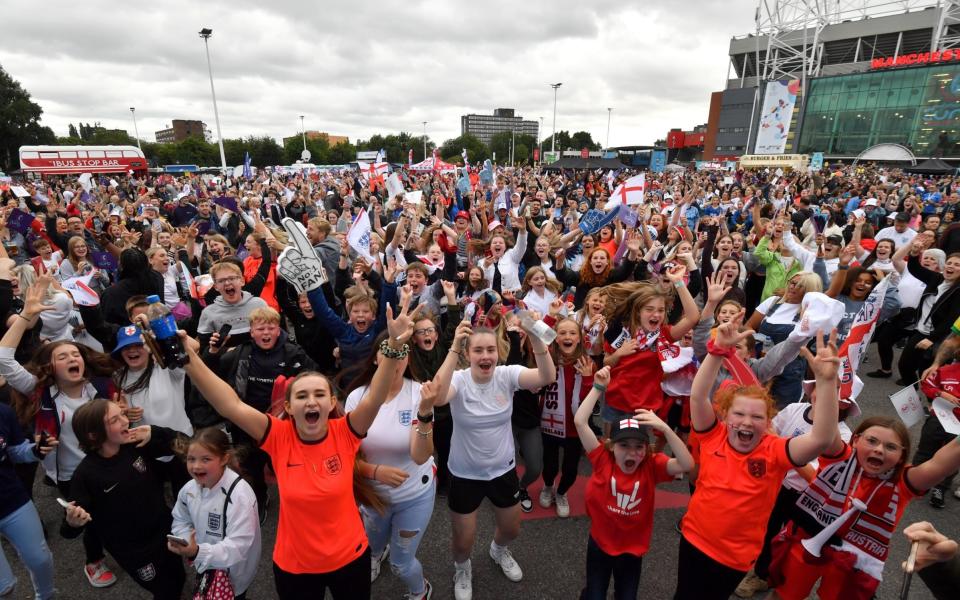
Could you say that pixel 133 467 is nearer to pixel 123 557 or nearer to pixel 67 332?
pixel 123 557

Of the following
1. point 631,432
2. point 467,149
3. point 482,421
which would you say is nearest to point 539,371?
point 482,421

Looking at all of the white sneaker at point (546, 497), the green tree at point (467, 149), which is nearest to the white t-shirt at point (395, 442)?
the white sneaker at point (546, 497)

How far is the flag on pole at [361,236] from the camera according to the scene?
18.8 feet

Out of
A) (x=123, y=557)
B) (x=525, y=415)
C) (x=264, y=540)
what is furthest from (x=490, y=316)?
(x=123, y=557)

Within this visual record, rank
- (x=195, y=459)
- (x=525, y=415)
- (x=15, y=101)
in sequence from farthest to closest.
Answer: (x=15, y=101), (x=525, y=415), (x=195, y=459)

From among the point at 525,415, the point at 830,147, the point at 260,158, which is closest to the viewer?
the point at 525,415

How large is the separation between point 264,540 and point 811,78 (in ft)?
249

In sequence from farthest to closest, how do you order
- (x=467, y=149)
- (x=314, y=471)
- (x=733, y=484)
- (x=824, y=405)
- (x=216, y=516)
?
(x=467, y=149), (x=216, y=516), (x=733, y=484), (x=314, y=471), (x=824, y=405)

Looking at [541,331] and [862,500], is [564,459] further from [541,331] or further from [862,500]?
[862,500]

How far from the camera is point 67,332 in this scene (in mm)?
4109

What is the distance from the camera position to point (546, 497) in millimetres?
3971

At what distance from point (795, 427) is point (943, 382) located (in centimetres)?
136

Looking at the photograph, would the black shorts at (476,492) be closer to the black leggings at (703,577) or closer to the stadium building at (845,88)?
the black leggings at (703,577)

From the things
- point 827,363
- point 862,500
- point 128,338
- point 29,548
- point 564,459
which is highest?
point 827,363
